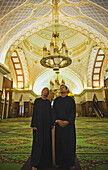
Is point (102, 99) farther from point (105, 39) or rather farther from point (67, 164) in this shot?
point (67, 164)

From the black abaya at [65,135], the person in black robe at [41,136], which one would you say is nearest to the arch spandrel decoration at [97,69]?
the black abaya at [65,135]

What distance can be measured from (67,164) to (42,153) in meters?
0.35

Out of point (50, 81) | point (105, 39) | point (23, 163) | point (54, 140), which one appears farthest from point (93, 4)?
point (50, 81)

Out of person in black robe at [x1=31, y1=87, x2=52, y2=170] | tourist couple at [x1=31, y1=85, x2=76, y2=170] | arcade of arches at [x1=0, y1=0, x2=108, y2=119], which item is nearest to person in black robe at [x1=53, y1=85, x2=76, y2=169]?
tourist couple at [x1=31, y1=85, x2=76, y2=170]

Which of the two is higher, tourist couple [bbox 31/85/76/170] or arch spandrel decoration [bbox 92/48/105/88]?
arch spandrel decoration [bbox 92/48/105/88]

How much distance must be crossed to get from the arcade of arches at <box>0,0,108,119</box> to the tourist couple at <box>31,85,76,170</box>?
18.7 ft

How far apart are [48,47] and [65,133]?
565 inches

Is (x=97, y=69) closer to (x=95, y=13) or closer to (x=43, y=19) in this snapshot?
(x=95, y=13)

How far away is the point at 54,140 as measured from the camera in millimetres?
1938

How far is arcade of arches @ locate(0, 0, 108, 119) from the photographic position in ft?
21.7

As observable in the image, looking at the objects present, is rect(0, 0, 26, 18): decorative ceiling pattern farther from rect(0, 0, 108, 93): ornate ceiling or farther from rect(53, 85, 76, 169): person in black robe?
rect(53, 85, 76, 169): person in black robe

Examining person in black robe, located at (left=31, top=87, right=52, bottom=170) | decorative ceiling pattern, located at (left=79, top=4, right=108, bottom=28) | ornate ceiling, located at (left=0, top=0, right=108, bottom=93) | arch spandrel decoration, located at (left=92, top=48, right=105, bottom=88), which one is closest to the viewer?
person in black robe, located at (left=31, top=87, right=52, bottom=170)

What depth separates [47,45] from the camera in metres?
15.1

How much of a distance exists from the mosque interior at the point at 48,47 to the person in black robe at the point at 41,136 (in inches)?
225
